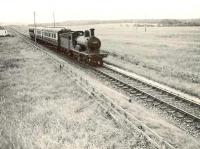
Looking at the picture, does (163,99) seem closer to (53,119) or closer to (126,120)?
(126,120)

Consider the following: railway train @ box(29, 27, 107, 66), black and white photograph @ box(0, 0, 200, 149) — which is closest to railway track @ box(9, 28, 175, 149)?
black and white photograph @ box(0, 0, 200, 149)

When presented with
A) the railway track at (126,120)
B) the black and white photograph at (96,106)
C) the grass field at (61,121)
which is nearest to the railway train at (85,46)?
the black and white photograph at (96,106)

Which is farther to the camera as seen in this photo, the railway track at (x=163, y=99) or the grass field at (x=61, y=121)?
the railway track at (x=163, y=99)

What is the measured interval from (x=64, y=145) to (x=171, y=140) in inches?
135

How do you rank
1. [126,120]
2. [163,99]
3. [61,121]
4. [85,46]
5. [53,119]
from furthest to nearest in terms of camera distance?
[85,46] < [163,99] < [53,119] < [61,121] < [126,120]

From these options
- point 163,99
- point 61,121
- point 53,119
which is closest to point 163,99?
point 163,99

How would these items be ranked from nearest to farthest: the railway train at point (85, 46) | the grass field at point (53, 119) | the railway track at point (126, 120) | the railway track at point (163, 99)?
the railway track at point (126, 120) < the grass field at point (53, 119) < the railway track at point (163, 99) < the railway train at point (85, 46)

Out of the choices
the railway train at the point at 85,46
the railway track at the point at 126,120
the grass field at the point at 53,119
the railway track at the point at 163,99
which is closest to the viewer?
the railway track at the point at 126,120

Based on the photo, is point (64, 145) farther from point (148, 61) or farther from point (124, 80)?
point (148, 61)

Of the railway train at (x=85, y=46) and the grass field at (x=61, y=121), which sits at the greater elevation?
the railway train at (x=85, y=46)

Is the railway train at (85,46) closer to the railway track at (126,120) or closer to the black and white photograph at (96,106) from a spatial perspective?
the black and white photograph at (96,106)

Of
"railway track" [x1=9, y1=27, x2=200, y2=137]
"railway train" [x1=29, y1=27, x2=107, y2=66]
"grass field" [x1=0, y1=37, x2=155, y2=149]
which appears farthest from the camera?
"railway train" [x1=29, y1=27, x2=107, y2=66]

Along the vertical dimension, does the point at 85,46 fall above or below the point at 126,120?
above

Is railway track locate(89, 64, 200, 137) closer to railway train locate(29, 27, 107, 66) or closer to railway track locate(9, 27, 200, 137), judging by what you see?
railway track locate(9, 27, 200, 137)
